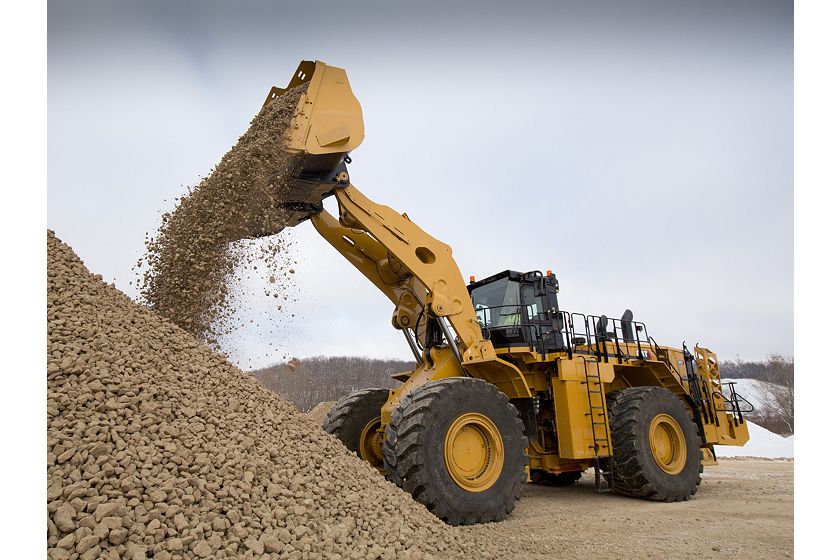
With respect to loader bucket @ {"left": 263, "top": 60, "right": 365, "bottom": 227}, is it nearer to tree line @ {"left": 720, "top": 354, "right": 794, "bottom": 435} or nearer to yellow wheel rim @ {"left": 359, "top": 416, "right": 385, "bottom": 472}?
yellow wheel rim @ {"left": 359, "top": 416, "right": 385, "bottom": 472}

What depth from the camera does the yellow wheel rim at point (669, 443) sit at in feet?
25.7

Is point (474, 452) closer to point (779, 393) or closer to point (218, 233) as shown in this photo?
point (218, 233)

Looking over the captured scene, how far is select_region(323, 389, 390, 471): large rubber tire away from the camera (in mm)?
7352

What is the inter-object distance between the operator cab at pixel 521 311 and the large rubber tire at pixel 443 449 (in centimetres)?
145

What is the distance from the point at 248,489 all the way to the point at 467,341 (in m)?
3.67

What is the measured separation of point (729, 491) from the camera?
348 inches

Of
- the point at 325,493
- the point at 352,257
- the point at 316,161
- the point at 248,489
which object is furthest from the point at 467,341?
the point at 248,489

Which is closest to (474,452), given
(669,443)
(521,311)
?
(521,311)

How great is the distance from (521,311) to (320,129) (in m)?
3.53

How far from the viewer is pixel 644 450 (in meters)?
7.41

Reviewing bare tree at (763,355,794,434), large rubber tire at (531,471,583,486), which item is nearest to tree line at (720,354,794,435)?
bare tree at (763,355,794,434)

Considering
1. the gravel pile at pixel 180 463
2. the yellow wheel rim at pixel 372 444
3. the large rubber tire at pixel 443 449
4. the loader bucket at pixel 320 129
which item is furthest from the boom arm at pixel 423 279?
the gravel pile at pixel 180 463

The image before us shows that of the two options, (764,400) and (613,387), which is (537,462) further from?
(764,400)

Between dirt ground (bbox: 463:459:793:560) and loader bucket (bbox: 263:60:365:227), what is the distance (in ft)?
13.3
